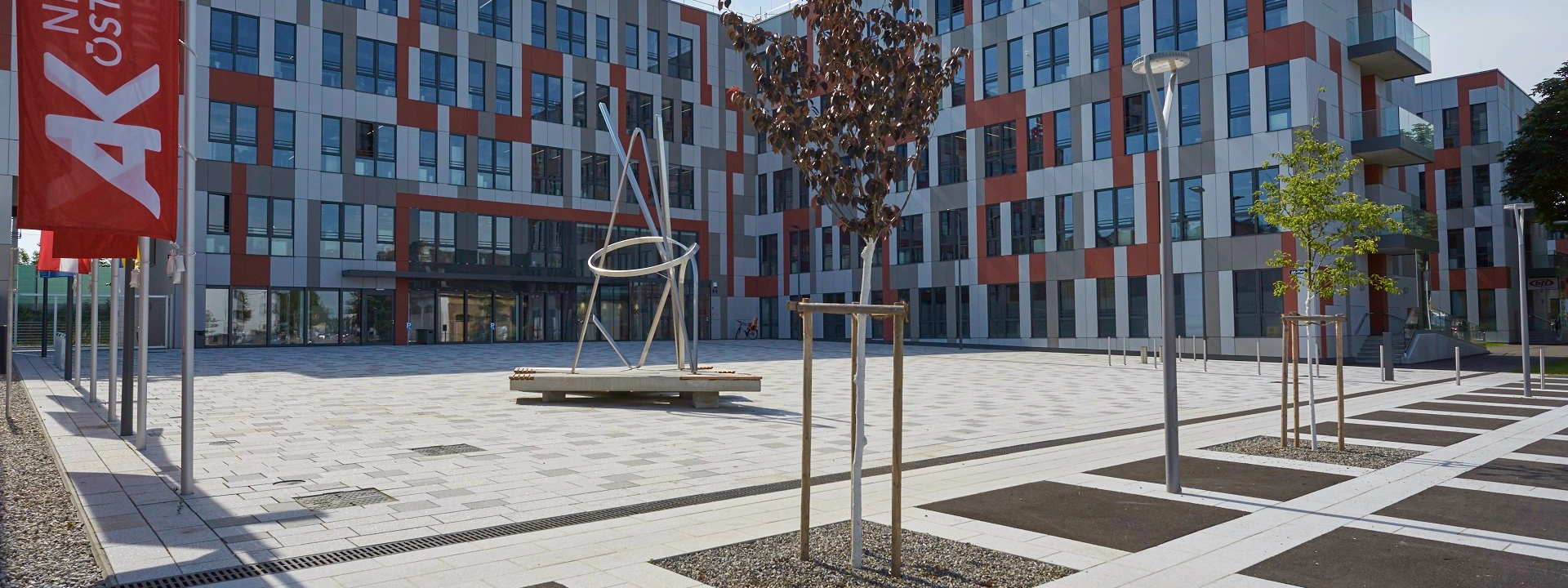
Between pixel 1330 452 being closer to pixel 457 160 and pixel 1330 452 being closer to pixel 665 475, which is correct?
pixel 665 475

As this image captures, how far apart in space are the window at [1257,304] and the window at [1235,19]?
26.5 ft

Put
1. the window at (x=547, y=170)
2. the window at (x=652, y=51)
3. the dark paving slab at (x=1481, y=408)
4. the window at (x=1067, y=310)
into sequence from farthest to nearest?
the window at (x=652, y=51)
the window at (x=547, y=170)
the window at (x=1067, y=310)
the dark paving slab at (x=1481, y=408)

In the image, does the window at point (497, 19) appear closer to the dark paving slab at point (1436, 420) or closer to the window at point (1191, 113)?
the window at point (1191, 113)

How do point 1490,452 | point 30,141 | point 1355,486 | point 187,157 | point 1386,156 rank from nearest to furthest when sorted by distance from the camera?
point 30,141 < point 187,157 < point 1355,486 < point 1490,452 < point 1386,156

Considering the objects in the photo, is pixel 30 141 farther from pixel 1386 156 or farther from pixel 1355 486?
pixel 1386 156

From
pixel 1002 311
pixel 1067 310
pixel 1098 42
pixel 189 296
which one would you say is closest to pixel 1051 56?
pixel 1098 42

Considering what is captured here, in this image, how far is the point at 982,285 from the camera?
134ft

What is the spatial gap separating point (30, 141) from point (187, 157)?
3.82ft

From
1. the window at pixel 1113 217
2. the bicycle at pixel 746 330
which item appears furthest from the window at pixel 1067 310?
the bicycle at pixel 746 330

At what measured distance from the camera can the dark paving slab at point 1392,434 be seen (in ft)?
38.3

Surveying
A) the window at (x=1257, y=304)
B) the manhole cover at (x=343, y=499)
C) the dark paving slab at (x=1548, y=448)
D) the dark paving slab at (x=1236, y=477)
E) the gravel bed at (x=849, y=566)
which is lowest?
the dark paving slab at (x=1548, y=448)

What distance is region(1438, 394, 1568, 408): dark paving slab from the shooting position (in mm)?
16703

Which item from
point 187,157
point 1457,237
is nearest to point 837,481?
point 187,157

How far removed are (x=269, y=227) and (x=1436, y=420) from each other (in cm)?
3677
